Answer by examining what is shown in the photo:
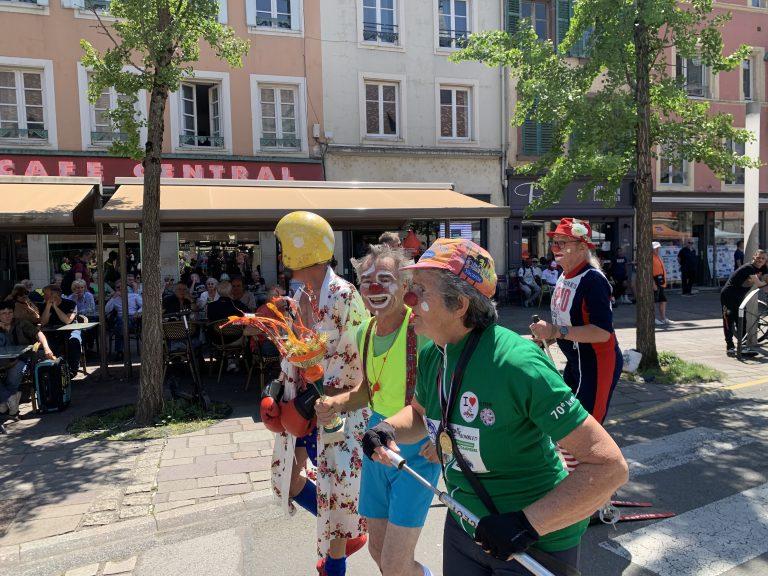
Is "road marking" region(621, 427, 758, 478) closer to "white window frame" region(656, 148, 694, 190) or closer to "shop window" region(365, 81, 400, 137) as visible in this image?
"shop window" region(365, 81, 400, 137)

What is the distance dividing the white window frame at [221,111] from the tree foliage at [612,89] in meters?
8.27

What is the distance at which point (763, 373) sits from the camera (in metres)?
8.30

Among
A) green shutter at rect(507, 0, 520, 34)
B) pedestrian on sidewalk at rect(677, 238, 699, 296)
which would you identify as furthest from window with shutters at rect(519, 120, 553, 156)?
pedestrian on sidewalk at rect(677, 238, 699, 296)

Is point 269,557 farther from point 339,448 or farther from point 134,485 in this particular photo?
point 134,485

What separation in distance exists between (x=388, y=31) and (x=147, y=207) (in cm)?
1277

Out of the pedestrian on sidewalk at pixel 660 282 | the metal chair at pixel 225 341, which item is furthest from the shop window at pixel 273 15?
the pedestrian on sidewalk at pixel 660 282

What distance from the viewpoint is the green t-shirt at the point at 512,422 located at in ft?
5.78

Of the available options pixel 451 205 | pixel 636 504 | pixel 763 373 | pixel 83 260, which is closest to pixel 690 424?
pixel 636 504

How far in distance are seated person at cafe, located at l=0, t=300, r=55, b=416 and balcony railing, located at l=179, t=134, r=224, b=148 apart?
886 centimetres

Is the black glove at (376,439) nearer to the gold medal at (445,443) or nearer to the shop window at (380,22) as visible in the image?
the gold medal at (445,443)

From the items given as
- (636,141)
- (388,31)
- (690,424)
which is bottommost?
(690,424)

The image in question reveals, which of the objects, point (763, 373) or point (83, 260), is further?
point (83, 260)

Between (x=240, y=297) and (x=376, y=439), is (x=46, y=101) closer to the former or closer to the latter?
(x=240, y=297)

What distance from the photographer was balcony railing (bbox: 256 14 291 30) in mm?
15836
